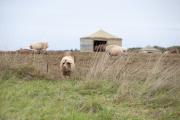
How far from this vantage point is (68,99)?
527cm

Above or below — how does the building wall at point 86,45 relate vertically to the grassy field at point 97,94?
above

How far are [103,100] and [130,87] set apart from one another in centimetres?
88

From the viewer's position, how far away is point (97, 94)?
19.2 ft

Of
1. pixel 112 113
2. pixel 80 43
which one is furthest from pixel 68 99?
pixel 80 43

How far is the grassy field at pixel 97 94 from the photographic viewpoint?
14.6 ft

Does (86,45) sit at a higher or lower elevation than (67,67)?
higher

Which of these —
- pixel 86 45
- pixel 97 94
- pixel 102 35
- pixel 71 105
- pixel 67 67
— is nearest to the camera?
pixel 71 105

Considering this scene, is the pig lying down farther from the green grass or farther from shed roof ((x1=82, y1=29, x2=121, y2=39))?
shed roof ((x1=82, y1=29, x2=121, y2=39))

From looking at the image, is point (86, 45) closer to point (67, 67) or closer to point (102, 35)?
point (102, 35)

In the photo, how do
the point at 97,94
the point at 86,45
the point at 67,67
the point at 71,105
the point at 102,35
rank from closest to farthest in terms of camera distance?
1. the point at 71,105
2. the point at 97,94
3. the point at 67,67
4. the point at 86,45
5. the point at 102,35

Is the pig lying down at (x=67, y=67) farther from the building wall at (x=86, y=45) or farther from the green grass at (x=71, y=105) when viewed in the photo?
the building wall at (x=86, y=45)

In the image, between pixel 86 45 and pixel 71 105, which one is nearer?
pixel 71 105

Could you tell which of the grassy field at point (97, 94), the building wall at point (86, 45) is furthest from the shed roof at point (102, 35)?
the grassy field at point (97, 94)

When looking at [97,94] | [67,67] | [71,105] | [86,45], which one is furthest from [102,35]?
[71,105]
